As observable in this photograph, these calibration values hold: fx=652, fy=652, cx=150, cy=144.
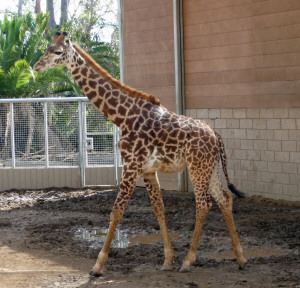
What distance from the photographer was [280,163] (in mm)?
10539

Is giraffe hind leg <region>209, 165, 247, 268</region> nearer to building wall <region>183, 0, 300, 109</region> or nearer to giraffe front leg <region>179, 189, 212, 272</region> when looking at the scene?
giraffe front leg <region>179, 189, 212, 272</region>

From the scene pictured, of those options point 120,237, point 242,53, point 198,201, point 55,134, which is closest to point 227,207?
point 198,201

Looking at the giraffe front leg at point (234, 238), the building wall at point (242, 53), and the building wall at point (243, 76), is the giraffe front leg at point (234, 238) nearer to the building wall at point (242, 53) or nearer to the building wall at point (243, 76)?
the building wall at point (243, 76)

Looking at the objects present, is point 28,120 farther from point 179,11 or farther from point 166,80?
point 179,11

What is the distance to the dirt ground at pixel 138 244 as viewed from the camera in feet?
20.3

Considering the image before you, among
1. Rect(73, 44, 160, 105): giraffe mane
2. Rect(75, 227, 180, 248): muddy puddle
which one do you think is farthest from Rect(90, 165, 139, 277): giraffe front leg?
Rect(75, 227, 180, 248): muddy puddle

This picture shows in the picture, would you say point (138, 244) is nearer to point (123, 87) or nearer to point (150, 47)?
point (123, 87)

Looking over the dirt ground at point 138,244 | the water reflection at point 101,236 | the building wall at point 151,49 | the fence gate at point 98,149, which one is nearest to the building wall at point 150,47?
the building wall at point 151,49

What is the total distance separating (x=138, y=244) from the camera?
7.82 m

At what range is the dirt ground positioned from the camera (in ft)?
20.3

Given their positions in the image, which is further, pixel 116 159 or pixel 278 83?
pixel 116 159

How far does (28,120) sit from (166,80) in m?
2.93

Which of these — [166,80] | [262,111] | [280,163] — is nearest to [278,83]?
[262,111]

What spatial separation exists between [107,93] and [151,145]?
0.74 m
